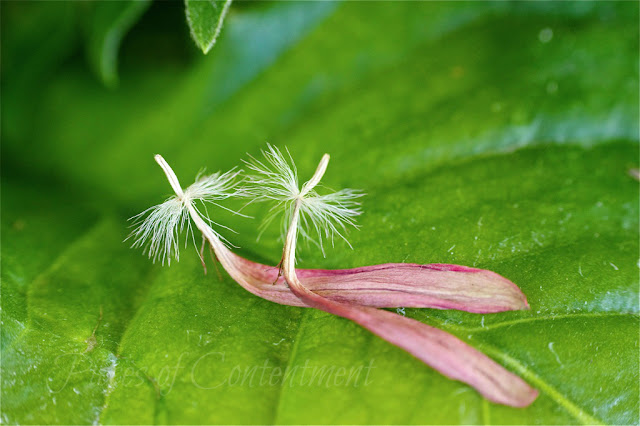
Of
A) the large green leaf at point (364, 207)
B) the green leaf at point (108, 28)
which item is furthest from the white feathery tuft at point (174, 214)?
the green leaf at point (108, 28)

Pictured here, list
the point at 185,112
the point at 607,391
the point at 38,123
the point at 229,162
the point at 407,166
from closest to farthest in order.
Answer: the point at 607,391
the point at 407,166
the point at 229,162
the point at 185,112
the point at 38,123

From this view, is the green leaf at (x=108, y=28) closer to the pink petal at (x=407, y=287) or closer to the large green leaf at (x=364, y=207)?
the large green leaf at (x=364, y=207)

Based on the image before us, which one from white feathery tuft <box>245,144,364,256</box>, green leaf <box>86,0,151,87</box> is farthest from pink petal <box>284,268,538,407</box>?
green leaf <box>86,0,151,87</box>

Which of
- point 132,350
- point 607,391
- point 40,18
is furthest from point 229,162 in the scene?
point 607,391

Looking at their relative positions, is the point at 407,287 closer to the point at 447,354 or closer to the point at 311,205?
the point at 447,354

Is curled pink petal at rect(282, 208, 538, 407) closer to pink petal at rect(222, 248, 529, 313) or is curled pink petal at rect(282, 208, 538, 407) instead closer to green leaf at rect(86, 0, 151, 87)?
pink petal at rect(222, 248, 529, 313)

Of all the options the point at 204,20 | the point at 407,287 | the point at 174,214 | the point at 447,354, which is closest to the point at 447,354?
the point at 447,354

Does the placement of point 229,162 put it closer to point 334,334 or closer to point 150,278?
point 150,278
